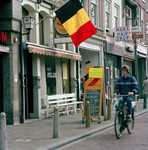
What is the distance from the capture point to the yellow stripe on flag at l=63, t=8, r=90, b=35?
35.8 feet

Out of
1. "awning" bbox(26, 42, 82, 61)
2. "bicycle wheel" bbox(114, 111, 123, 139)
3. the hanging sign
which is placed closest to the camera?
"bicycle wheel" bbox(114, 111, 123, 139)

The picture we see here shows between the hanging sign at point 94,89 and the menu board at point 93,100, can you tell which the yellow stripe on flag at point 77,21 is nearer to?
the hanging sign at point 94,89

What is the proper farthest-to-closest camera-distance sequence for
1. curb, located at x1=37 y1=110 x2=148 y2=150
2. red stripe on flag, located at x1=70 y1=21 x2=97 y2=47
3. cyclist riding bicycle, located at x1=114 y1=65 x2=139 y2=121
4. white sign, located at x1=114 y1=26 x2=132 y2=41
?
white sign, located at x1=114 y1=26 x2=132 y2=41 → red stripe on flag, located at x1=70 y1=21 x2=97 y2=47 → cyclist riding bicycle, located at x1=114 y1=65 x2=139 y2=121 → curb, located at x1=37 y1=110 x2=148 y2=150

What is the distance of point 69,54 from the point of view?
48.3 feet

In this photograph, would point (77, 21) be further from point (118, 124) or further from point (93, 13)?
point (93, 13)

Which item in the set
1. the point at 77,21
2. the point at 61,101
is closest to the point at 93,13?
the point at 61,101

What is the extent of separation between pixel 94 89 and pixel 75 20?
2.52 m

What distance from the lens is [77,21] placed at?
11.0 m

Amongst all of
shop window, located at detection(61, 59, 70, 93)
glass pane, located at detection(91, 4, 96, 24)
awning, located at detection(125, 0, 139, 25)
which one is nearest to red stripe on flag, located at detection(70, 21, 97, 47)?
shop window, located at detection(61, 59, 70, 93)

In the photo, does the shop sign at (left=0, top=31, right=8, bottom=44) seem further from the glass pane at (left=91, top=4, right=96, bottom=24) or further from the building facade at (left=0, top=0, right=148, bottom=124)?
the glass pane at (left=91, top=4, right=96, bottom=24)

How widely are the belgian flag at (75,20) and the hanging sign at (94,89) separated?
1.22 metres

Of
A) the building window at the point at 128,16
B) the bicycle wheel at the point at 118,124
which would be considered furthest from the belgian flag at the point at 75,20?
the building window at the point at 128,16

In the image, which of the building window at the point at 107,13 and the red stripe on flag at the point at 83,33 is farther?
the building window at the point at 107,13

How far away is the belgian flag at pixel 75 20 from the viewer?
10.9 m
